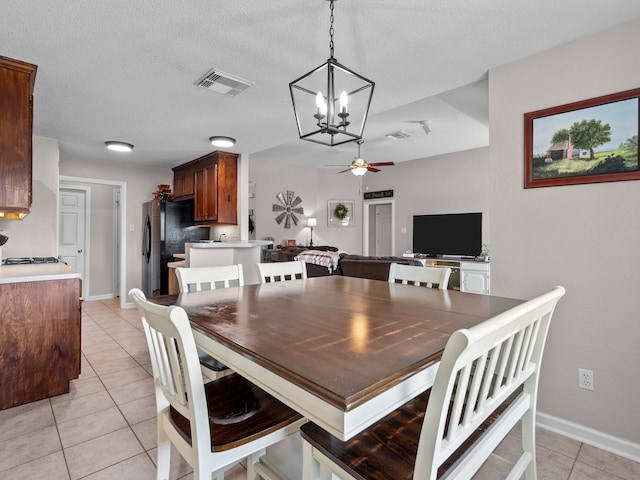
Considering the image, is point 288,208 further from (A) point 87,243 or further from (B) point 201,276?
(B) point 201,276

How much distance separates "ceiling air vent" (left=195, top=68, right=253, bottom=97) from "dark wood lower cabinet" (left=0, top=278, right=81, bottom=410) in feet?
5.86

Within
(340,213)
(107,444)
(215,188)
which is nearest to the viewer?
(107,444)

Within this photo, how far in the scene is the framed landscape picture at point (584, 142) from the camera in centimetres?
183

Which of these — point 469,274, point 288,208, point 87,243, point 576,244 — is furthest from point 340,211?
point 576,244

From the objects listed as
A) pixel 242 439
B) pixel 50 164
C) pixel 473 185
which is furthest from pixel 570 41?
pixel 50 164

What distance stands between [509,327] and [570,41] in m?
2.10

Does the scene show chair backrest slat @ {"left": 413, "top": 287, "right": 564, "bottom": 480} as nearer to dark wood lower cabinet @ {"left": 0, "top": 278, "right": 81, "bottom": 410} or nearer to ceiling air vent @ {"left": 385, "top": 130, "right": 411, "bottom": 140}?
dark wood lower cabinet @ {"left": 0, "top": 278, "right": 81, "bottom": 410}

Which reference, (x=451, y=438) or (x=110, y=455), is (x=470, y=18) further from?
(x=110, y=455)

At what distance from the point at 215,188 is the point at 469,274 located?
13.9ft

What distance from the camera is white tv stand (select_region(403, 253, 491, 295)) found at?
533 cm

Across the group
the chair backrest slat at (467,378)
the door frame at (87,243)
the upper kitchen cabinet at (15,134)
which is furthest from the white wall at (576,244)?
the door frame at (87,243)

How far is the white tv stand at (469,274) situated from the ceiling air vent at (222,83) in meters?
3.69

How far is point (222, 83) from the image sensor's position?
2.54 meters

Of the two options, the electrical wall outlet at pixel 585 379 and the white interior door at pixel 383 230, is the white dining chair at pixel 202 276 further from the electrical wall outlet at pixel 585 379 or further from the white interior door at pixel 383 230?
the white interior door at pixel 383 230
